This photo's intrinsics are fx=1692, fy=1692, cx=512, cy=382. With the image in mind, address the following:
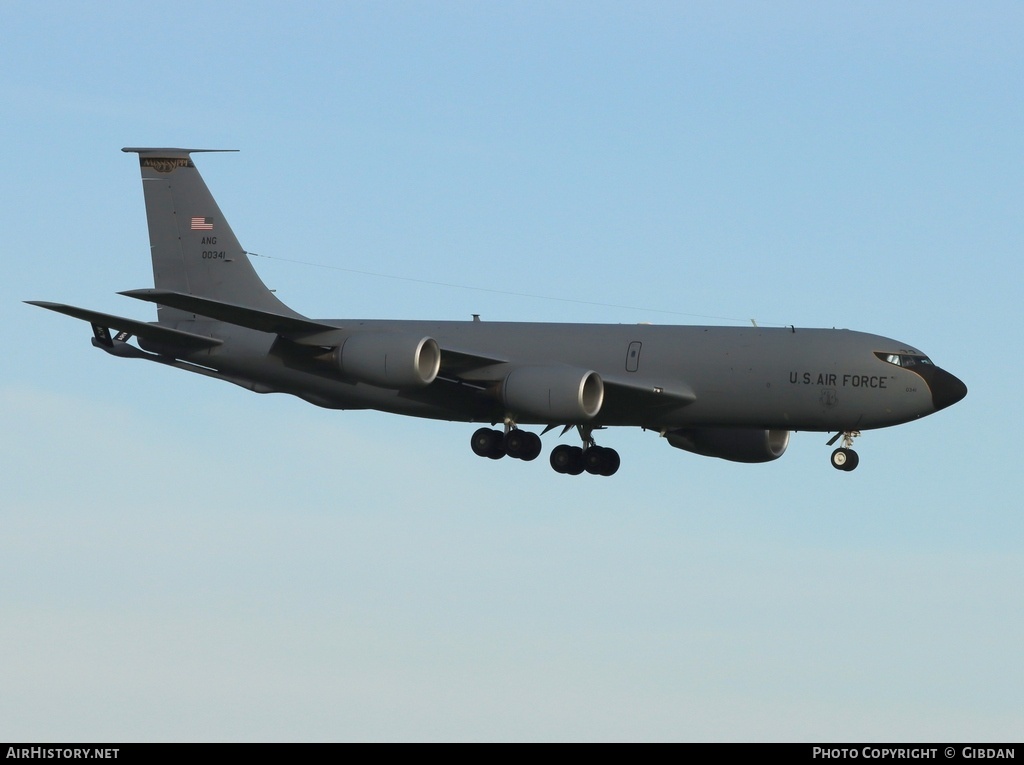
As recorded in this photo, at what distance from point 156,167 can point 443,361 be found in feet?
40.5

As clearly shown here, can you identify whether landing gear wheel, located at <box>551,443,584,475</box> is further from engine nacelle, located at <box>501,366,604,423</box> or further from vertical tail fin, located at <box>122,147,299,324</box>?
vertical tail fin, located at <box>122,147,299,324</box>

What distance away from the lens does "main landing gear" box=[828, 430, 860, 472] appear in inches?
1768

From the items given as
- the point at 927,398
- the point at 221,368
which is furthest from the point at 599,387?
the point at 221,368

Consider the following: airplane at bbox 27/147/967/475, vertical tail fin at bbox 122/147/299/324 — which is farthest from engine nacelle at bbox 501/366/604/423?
vertical tail fin at bbox 122/147/299/324

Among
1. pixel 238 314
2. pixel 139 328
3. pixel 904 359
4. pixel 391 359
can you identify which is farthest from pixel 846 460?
pixel 139 328

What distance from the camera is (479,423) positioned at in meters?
48.5

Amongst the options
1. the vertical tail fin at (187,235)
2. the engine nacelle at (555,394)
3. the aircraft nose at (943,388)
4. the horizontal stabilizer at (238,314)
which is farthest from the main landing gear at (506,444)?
the aircraft nose at (943,388)

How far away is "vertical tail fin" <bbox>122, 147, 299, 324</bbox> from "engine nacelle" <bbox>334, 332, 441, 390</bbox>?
26.2ft

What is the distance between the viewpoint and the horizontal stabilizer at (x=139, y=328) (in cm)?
4500

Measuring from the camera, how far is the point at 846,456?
44.9 meters

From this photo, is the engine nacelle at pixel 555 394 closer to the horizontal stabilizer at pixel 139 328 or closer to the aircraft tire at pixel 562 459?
the aircraft tire at pixel 562 459

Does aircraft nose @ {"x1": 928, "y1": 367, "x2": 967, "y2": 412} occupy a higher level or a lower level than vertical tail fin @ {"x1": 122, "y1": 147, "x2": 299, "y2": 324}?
lower

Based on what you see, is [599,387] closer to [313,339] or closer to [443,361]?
[443,361]

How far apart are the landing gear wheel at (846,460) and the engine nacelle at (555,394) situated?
6543 mm
